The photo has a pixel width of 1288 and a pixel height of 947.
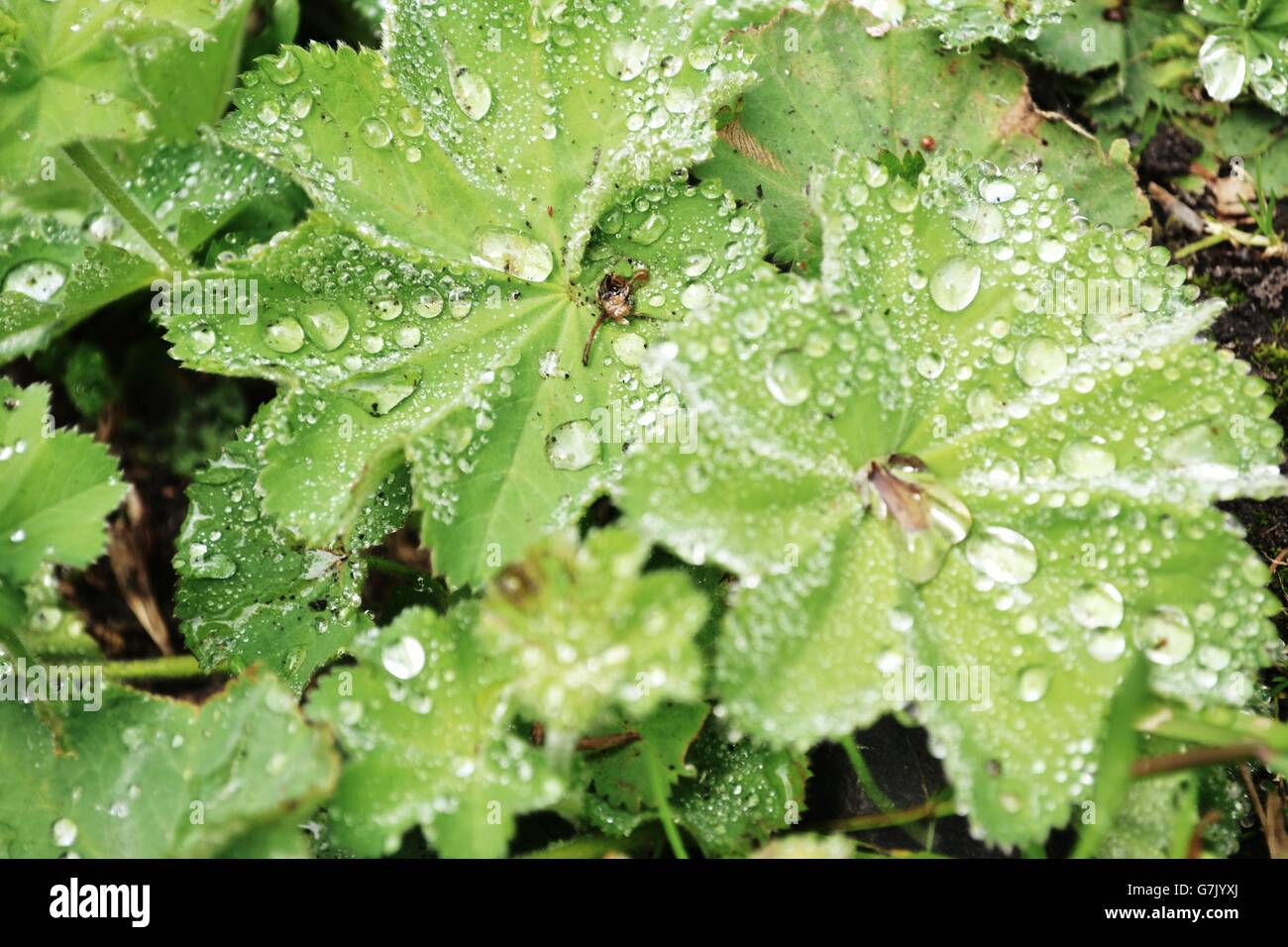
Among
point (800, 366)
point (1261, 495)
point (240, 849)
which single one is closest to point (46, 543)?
point (240, 849)

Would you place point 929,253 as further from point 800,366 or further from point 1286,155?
point 1286,155

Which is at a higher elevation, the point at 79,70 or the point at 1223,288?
the point at 79,70

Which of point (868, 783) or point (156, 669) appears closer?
point (868, 783)

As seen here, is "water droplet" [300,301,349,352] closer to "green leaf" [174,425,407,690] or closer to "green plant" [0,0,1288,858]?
"green plant" [0,0,1288,858]

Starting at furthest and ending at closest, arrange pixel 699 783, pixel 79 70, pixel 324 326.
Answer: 1. pixel 79 70
2. pixel 699 783
3. pixel 324 326

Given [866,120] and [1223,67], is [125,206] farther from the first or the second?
[1223,67]

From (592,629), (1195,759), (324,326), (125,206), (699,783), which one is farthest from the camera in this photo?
(125,206)

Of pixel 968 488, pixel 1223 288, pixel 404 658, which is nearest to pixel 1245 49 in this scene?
pixel 1223 288
